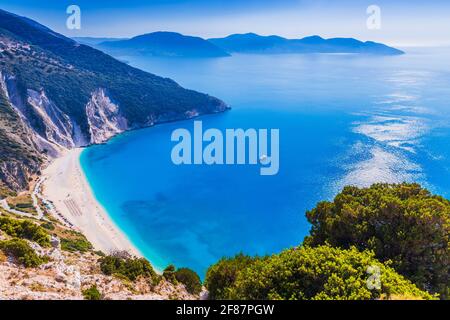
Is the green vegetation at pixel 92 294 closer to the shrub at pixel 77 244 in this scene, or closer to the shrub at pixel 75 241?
the shrub at pixel 75 241

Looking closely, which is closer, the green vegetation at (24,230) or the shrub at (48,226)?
the green vegetation at (24,230)

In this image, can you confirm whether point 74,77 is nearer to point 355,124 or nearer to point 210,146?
point 210,146

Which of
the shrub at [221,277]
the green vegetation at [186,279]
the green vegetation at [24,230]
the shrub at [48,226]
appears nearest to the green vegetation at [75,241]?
the shrub at [48,226]

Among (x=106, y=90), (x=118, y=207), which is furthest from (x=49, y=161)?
(x=106, y=90)

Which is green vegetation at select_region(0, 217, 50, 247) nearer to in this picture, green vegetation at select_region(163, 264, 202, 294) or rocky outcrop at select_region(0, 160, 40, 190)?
green vegetation at select_region(163, 264, 202, 294)

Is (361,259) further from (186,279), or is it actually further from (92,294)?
(92,294)
